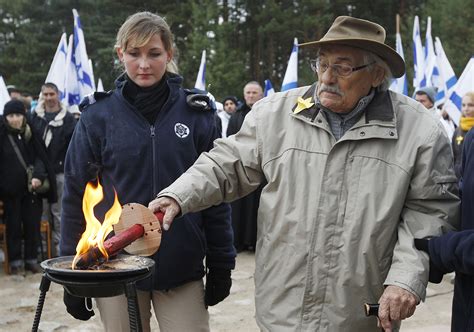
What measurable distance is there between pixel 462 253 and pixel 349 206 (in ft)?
1.41

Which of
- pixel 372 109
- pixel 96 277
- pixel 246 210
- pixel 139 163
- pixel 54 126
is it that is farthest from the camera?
pixel 246 210

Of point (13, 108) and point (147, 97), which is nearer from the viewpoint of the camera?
point (147, 97)

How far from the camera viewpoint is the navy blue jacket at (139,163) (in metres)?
2.86

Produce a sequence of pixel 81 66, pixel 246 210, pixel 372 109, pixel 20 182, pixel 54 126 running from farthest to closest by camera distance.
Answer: pixel 81 66, pixel 246 210, pixel 54 126, pixel 20 182, pixel 372 109

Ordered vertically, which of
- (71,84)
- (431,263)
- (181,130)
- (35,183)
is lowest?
(35,183)

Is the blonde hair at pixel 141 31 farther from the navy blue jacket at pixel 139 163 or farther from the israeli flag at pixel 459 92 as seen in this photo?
the israeli flag at pixel 459 92

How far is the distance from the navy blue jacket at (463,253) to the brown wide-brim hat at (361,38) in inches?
19.2

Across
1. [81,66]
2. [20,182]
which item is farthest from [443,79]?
[20,182]

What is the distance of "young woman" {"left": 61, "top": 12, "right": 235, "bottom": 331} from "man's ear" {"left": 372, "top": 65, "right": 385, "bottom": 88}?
863 millimetres

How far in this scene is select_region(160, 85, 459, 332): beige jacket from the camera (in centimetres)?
239

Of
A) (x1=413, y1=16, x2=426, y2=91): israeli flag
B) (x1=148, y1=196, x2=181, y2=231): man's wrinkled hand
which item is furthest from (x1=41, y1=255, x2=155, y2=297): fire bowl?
(x1=413, y1=16, x2=426, y2=91): israeli flag

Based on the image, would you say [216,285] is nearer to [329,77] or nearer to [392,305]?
[392,305]

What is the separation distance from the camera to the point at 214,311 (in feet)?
19.6

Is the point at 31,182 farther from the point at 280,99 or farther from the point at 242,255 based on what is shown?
the point at 280,99
